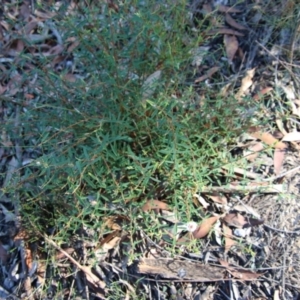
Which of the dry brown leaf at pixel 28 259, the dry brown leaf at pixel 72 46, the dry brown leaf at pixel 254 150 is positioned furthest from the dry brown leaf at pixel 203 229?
the dry brown leaf at pixel 72 46

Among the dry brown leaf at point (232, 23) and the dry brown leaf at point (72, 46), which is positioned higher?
the dry brown leaf at point (232, 23)

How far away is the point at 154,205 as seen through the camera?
224cm

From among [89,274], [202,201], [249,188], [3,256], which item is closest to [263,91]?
[249,188]

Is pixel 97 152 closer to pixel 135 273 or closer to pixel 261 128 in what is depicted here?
pixel 135 273

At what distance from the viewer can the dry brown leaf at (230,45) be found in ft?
8.55

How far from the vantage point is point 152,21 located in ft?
7.12

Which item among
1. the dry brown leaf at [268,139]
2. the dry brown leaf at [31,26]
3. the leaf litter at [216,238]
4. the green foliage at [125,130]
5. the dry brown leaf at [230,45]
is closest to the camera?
the green foliage at [125,130]

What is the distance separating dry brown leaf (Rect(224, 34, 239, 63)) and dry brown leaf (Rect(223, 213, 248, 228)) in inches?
33.2

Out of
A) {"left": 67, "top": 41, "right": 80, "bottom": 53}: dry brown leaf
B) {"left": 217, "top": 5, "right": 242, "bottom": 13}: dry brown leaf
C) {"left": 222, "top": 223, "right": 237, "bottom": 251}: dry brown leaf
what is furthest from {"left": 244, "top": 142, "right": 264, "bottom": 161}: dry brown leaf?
{"left": 67, "top": 41, "right": 80, "bottom": 53}: dry brown leaf

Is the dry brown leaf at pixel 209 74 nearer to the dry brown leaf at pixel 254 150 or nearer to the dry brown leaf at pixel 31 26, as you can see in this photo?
the dry brown leaf at pixel 254 150

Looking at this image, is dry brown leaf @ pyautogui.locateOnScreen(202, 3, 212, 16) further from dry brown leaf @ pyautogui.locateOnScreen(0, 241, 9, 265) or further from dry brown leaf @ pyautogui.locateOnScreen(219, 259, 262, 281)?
dry brown leaf @ pyautogui.locateOnScreen(0, 241, 9, 265)

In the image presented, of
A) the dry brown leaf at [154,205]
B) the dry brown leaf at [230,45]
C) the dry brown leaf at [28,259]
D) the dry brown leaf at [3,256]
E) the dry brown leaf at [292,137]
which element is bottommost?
the dry brown leaf at [3,256]

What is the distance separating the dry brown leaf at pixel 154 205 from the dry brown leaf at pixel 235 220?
11.2 inches

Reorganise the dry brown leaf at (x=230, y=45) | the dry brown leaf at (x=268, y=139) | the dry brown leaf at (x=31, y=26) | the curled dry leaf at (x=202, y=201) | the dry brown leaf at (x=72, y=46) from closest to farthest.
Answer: the curled dry leaf at (x=202, y=201) → the dry brown leaf at (x=268, y=139) → the dry brown leaf at (x=230, y=45) → the dry brown leaf at (x=72, y=46) → the dry brown leaf at (x=31, y=26)
